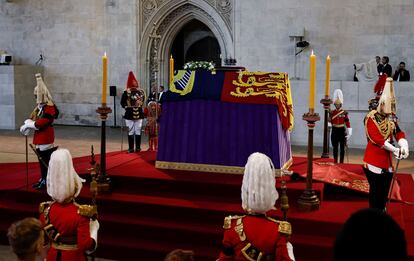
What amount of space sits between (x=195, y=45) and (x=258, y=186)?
1521cm

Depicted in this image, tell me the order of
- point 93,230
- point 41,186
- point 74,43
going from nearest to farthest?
point 93,230, point 41,186, point 74,43

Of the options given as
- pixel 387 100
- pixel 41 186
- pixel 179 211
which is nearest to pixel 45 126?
pixel 41 186

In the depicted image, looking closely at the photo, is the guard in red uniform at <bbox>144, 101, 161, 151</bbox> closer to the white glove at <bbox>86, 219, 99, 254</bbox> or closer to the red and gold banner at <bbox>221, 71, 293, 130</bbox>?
the red and gold banner at <bbox>221, 71, 293, 130</bbox>

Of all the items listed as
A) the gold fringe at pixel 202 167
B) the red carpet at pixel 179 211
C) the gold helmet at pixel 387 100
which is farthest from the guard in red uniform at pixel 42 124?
the gold helmet at pixel 387 100

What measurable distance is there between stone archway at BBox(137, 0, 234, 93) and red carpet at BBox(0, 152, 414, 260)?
9162 millimetres

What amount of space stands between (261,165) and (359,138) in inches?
408

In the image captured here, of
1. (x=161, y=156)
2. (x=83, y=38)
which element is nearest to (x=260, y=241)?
(x=161, y=156)

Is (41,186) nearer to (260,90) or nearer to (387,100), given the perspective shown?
(260,90)

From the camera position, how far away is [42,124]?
706cm

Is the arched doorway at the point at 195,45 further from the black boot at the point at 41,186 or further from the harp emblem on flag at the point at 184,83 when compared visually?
the black boot at the point at 41,186

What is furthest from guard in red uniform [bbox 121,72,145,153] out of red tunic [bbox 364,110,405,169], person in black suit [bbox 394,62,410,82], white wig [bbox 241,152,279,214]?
person in black suit [bbox 394,62,410,82]

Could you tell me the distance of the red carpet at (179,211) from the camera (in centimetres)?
556

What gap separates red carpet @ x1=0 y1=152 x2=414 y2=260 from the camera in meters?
5.56

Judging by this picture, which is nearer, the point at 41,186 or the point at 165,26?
the point at 41,186
